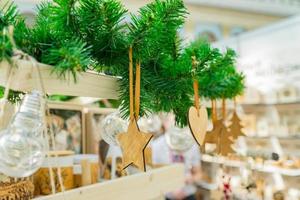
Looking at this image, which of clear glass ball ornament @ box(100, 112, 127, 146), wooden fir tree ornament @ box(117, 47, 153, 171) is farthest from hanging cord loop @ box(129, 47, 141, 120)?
clear glass ball ornament @ box(100, 112, 127, 146)

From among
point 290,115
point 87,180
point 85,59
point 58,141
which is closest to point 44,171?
point 87,180

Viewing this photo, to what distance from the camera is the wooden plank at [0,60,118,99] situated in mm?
569

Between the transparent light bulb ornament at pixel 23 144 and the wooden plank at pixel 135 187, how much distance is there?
21 centimetres

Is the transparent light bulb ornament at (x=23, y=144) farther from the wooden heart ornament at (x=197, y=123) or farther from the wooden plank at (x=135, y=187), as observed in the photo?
the wooden heart ornament at (x=197, y=123)

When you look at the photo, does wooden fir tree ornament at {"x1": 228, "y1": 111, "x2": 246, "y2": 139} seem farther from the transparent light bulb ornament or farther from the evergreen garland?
the transparent light bulb ornament

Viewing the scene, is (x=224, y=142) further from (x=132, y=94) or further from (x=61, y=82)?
(x=61, y=82)

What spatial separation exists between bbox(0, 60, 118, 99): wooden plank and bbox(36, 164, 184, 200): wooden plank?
215 mm

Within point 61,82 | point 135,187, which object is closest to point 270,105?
point 135,187

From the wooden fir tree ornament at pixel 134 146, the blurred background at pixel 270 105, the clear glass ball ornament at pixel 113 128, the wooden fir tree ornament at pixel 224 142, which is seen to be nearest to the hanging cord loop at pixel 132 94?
the wooden fir tree ornament at pixel 134 146

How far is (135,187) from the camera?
3.30ft

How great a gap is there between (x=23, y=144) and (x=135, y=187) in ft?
1.81

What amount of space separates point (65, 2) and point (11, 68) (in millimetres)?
161

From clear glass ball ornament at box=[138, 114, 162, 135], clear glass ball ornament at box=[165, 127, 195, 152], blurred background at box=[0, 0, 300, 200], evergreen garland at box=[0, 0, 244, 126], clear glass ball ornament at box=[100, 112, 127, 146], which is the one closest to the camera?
evergreen garland at box=[0, 0, 244, 126]

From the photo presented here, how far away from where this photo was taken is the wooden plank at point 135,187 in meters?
0.81
